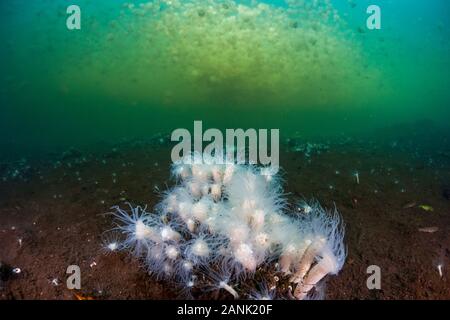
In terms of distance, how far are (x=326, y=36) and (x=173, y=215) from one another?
30958 millimetres

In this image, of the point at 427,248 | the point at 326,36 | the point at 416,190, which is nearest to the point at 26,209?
the point at 427,248

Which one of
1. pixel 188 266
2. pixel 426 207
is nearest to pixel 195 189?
pixel 188 266

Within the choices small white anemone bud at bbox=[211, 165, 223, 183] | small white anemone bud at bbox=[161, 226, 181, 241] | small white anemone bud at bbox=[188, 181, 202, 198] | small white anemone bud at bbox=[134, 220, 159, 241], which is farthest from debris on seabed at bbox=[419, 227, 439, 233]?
small white anemone bud at bbox=[134, 220, 159, 241]

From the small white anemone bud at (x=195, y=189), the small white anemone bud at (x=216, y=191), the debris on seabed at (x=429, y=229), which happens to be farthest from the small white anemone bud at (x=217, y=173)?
the debris on seabed at (x=429, y=229)

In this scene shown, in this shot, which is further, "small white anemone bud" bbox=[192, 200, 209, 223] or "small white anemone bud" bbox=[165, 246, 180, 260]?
"small white anemone bud" bbox=[192, 200, 209, 223]

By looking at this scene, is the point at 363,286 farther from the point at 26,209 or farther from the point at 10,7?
the point at 10,7

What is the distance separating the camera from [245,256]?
3.25 metres

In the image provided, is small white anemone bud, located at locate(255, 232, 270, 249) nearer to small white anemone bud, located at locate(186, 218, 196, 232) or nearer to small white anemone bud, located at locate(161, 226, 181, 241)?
small white anemone bud, located at locate(186, 218, 196, 232)

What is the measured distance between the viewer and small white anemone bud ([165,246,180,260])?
3.56 meters

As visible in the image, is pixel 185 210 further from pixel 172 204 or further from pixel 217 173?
pixel 217 173

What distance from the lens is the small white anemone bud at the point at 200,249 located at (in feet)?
11.4

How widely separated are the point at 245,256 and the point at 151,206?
3.18m

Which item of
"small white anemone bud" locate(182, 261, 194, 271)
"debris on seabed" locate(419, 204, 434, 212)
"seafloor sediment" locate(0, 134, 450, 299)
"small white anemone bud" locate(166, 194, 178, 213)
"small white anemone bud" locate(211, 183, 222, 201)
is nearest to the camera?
"small white anemone bud" locate(182, 261, 194, 271)

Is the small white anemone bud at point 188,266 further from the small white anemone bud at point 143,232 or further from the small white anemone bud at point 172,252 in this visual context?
the small white anemone bud at point 143,232
